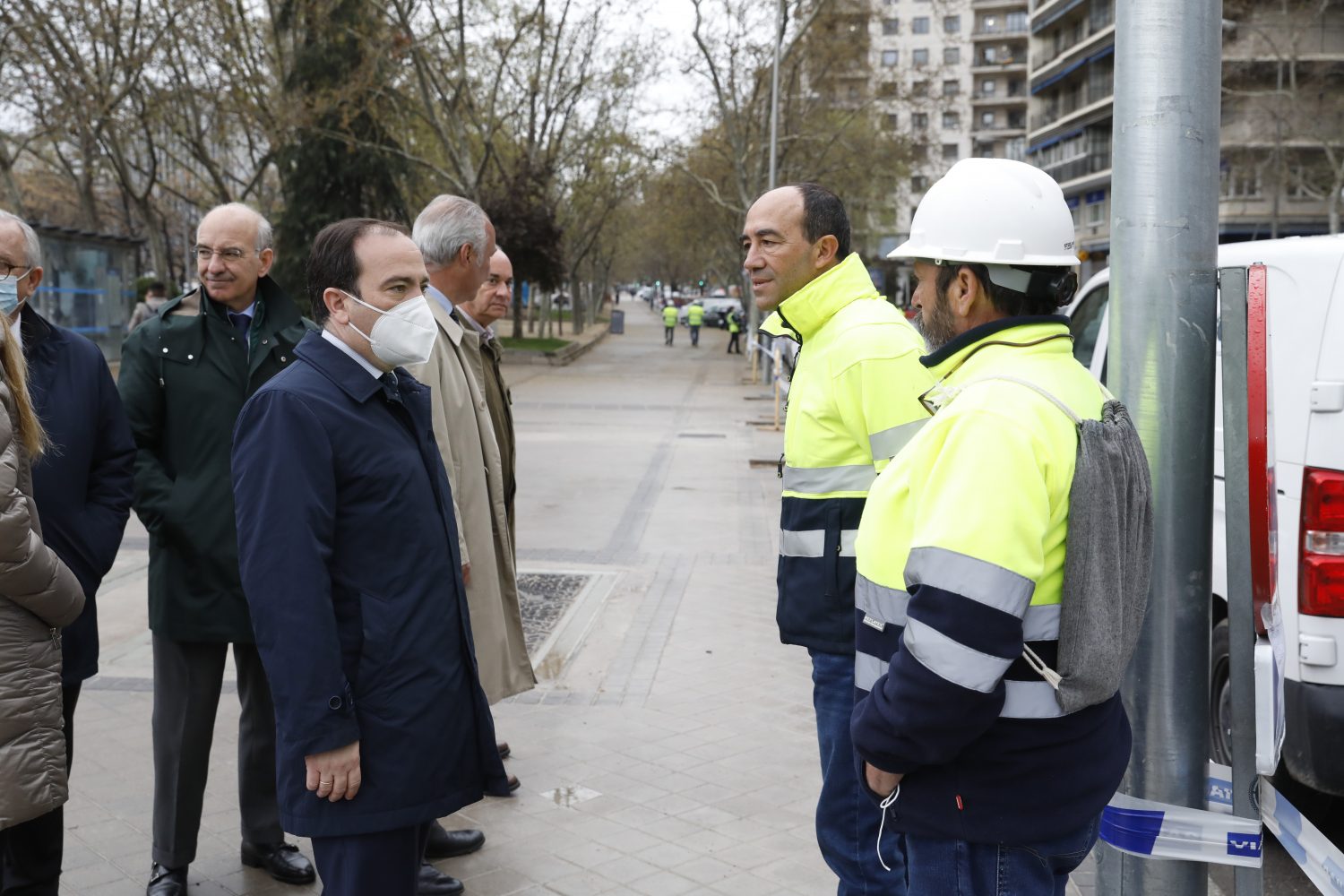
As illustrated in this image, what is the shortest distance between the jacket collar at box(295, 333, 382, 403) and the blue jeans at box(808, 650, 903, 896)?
129 cm

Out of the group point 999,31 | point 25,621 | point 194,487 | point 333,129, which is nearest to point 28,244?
point 194,487

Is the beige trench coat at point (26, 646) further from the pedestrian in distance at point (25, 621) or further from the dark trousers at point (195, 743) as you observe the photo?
the dark trousers at point (195, 743)

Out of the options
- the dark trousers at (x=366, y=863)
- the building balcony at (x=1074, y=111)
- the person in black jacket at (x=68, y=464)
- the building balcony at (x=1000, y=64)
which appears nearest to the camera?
the dark trousers at (x=366, y=863)

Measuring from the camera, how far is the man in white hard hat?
2086mm

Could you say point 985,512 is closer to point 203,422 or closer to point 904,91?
point 203,422

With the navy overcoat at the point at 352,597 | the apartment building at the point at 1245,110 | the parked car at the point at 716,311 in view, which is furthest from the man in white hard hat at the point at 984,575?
the parked car at the point at 716,311

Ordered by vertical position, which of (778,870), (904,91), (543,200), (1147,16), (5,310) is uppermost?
(904,91)

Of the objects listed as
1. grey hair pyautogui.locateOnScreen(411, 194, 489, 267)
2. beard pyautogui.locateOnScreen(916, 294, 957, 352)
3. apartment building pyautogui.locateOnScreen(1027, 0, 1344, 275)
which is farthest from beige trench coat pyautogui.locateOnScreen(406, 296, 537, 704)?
apartment building pyautogui.locateOnScreen(1027, 0, 1344, 275)

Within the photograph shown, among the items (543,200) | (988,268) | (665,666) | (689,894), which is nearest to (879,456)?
(988,268)

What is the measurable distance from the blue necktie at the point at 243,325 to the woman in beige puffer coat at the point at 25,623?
1.02 m

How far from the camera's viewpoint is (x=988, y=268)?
240cm

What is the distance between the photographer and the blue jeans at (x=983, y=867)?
2.27 metres

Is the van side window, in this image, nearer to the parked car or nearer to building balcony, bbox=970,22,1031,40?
the parked car

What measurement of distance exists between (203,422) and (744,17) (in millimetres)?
30969
